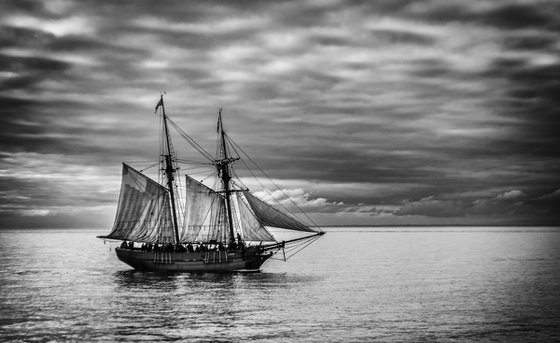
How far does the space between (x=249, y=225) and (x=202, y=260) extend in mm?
9105

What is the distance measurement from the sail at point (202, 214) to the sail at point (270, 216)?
8579 mm

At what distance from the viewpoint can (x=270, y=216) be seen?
87438 mm

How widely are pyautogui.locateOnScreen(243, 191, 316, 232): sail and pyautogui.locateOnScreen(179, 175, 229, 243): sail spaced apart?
338 inches

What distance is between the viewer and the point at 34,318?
5253cm

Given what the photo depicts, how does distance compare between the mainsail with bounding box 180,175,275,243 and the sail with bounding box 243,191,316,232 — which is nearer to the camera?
the sail with bounding box 243,191,316,232

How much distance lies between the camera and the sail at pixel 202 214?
Answer: 94750 millimetres

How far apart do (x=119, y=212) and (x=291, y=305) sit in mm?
46087

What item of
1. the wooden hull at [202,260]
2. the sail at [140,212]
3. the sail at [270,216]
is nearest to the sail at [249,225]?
the sail at [270,216]

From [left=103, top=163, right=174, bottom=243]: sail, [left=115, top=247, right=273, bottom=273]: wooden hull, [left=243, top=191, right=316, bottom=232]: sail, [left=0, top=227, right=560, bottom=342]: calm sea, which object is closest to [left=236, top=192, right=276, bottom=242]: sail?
[left=243, top=191, right=316, bottom=232]: sail

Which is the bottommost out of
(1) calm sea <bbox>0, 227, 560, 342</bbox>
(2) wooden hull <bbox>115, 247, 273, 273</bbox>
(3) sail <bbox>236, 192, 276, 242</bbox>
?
(1) calm sea <bbox>0, 227, 560, 342</bbox>

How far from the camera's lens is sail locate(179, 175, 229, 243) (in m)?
94.8

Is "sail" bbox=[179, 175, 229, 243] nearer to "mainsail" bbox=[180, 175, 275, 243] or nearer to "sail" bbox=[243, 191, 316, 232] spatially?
"mainsail" bbox=[180, 175, 275, 243]

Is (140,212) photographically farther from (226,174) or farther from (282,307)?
(282,307)

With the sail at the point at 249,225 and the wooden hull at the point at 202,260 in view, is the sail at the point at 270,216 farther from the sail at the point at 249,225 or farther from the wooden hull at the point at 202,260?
the wooden hull at the point at 202,260
